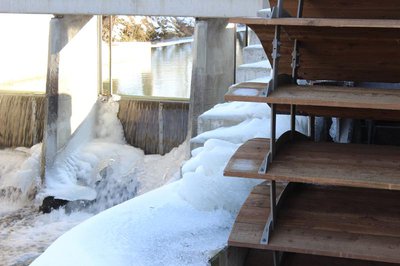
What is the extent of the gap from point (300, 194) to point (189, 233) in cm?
100

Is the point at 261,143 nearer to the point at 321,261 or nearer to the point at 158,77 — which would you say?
the point at 321,261

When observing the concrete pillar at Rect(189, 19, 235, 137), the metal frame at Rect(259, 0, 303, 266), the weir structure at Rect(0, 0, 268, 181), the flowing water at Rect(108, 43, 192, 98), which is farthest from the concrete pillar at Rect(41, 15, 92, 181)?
the metal frame at Rect(259, 0, 303, 266)

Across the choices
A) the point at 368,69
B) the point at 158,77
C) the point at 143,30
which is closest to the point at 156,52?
the point at 143,30

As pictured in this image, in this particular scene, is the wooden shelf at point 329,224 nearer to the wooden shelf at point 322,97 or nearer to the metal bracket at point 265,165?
the metal bracket at point 265,165

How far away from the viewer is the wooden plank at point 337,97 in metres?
3.80

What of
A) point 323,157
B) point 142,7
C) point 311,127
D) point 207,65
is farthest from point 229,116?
point 142,7

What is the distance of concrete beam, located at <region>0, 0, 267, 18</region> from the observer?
11.0 meters

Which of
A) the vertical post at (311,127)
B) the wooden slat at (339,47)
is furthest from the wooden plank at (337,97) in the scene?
the vertical post at (311,127)

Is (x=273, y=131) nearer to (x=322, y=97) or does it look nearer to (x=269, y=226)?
(x=322, y=97)

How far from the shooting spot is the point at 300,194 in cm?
492

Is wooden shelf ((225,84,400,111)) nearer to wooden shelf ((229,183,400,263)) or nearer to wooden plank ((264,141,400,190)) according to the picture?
wooden plank ((264,141,400,190))

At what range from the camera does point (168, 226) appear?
4.42m

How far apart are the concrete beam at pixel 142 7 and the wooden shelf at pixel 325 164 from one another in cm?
629

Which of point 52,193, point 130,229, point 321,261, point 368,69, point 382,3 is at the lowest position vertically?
point 52,193
